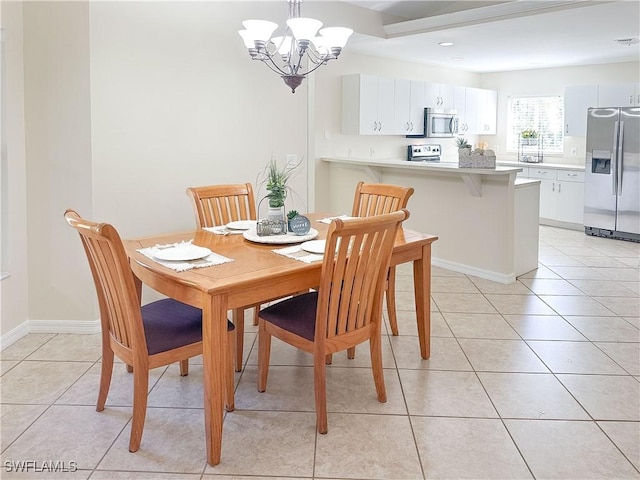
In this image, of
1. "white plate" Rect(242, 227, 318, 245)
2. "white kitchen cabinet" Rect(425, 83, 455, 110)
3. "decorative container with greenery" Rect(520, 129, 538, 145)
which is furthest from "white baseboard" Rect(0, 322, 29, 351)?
"decorative container with greenery" Rect(520, 129, 538, 145)

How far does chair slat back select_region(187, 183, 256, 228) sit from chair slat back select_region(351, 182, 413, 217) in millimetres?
708

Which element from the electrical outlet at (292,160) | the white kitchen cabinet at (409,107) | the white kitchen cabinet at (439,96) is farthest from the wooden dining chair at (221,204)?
the white kitchen cabinet at (439,96)

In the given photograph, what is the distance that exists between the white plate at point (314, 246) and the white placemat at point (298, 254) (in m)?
0.02

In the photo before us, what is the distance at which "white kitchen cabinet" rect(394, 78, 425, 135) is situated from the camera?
21.2 feet

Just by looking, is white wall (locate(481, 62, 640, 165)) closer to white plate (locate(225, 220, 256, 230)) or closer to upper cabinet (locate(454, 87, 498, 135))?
upper cabinet (locate(454, 87, 498, 135))

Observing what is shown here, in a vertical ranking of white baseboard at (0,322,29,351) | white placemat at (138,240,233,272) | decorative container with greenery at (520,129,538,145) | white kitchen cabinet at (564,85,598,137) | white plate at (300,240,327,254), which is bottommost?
white baseboard at (0,322,29,351)

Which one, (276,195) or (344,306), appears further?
(276,195)

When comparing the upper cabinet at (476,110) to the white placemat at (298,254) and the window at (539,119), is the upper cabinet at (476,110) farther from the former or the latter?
the white placemat at (298,254)

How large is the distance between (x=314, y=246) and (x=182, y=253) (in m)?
0.61

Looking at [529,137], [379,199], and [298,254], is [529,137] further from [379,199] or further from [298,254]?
[298,254]

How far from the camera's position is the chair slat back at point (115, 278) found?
6.68 ft

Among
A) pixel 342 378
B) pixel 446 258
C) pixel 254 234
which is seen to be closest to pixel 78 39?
pixel 254 234

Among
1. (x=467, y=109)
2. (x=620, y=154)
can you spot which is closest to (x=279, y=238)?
(x=620, y=154)

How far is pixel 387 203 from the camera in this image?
3.47 metres
